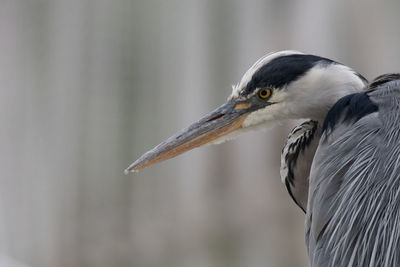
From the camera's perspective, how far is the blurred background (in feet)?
11.7

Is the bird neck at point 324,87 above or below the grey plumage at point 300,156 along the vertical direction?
above

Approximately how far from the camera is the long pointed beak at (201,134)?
1.70m

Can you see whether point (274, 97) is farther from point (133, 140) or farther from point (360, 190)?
point (133, 140)

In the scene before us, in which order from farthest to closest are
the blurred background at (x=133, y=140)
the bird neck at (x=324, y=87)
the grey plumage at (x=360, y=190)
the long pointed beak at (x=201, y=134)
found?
1. the blurred background at (x=133, y=140)
2. the long pointed beak at (x=201, y=134)
3. the bird neck at (x=324, y=87)
4. the grey plumage at (x=360, y=190)

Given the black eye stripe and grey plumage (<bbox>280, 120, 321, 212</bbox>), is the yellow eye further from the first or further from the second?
grey plumage (<bbox>280, 120, 321, 212</bbox>)

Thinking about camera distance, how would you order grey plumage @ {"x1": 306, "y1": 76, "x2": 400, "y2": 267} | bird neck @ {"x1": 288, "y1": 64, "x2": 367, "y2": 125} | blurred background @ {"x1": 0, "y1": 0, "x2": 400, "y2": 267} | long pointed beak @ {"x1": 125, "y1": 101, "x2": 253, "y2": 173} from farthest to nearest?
blurred background @ {"x1": 0, "y1": 0, "x2": 400, "y2": 267} → long pointed beak @ {"x1": 125, "y1": 101, "x2": 253, "y2": 173} → bird neck @ {"x1": 288, "y1": 64, "x2": 367, "y2": 125} → grey plumage @ {"x1": 306, "y1": 76, "x2": 400, "y2": 267}

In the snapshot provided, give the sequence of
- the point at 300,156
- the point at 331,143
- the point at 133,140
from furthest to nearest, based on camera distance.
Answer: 1. the point at 133,140
2. the point at 300,156
3. the point at 331,143

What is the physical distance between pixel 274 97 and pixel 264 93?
0.03 meters

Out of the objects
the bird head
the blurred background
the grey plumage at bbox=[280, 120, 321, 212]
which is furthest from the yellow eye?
the blurred background

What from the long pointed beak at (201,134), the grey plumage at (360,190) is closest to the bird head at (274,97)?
the long pointed beak at (201,134)

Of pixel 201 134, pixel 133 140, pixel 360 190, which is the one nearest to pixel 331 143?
pixel 360 190

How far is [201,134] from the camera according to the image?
1.72m

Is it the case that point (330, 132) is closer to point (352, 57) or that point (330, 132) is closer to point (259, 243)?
point (352, 57)

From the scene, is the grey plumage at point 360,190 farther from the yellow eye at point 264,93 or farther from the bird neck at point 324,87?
the yellow eye at point 264,93
